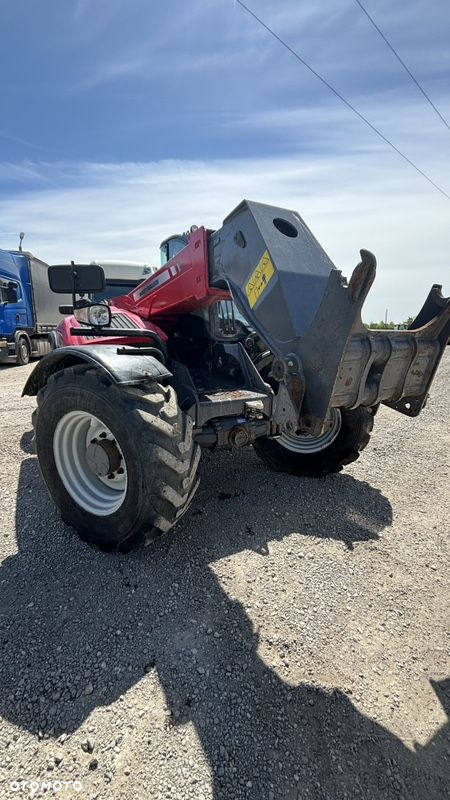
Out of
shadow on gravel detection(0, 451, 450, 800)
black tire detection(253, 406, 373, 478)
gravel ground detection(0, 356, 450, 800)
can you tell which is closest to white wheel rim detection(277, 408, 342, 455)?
black tire detection(253, 406, 373, 478)

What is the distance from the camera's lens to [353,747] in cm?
180

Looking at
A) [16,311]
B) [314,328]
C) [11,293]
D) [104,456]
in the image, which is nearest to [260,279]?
[314,328]

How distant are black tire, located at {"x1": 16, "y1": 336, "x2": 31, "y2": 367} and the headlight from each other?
1020 cm

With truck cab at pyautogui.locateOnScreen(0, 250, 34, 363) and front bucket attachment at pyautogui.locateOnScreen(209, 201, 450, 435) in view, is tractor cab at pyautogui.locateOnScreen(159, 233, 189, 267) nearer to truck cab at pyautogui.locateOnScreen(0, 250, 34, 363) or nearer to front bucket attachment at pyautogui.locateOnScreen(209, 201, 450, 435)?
front bucket attachment at pyautogui.locateOnScreen(209, 201, 450, 435)

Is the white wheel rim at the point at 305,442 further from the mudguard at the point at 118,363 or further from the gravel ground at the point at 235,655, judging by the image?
the mudguard at the point at 118,363

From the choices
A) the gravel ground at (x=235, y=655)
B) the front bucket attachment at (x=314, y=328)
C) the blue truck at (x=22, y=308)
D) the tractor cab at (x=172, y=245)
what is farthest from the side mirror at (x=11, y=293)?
the front bucket attachment at (x=314, y=328)

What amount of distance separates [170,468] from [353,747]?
4.88 feet

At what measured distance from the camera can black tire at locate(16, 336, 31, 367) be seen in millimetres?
12492

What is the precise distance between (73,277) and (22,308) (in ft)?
36.2

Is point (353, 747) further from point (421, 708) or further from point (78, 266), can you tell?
point (78, 266)

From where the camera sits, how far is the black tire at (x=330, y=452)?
3930mm

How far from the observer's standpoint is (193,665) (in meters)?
2.14

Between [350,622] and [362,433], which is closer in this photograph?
[350,622]

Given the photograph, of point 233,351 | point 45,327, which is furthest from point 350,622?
point 45,327
